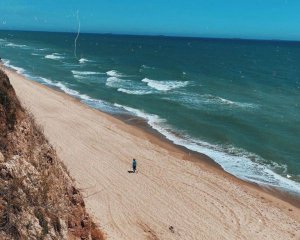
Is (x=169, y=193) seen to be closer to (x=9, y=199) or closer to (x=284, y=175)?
(x=284, y=175)

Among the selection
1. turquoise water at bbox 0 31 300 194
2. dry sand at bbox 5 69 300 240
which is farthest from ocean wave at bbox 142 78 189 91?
dry sand at bbox 5 69 300 240

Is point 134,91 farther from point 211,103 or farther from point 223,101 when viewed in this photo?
point 223,101

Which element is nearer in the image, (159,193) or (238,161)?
(159,193)

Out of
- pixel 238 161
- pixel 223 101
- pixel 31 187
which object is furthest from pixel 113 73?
pixel 31 187

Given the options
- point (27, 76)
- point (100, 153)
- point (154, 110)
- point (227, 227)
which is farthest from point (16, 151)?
point (27, 76)

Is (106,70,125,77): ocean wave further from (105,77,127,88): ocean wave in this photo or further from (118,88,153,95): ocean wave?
(118,88,153,95): ocean wave

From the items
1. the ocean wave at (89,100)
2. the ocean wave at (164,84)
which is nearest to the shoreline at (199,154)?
the ocean wave at (89,100)
